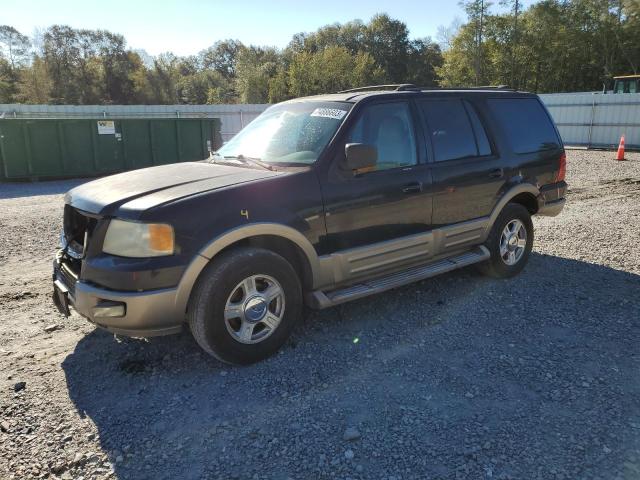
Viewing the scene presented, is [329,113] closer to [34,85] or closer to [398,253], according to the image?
[398,253]

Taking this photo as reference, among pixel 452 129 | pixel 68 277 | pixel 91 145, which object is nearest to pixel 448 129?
pixel 452 129

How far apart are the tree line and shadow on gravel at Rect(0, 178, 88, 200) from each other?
4533 cm

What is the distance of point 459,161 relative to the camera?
4762mm

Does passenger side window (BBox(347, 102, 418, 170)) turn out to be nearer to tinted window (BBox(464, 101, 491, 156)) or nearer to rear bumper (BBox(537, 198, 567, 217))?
tinted window (BBox(464, 101, 491, 156))

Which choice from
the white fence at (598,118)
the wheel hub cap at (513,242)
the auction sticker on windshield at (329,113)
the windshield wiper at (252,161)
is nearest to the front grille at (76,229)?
the windshield wiper at (252,161)

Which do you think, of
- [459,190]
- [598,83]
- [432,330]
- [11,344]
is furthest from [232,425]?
[598,83]

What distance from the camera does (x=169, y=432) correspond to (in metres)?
2.96

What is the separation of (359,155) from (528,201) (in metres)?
2.77

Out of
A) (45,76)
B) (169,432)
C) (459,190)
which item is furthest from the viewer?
(45,76)

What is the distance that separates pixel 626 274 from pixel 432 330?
2.81 metres

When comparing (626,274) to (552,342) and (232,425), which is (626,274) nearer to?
(552,342)

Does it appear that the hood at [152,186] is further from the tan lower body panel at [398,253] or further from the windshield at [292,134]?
the tan lower body panel at [398,253]

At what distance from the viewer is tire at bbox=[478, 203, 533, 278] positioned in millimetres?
5250

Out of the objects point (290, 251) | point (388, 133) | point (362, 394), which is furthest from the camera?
point (388, 133)
